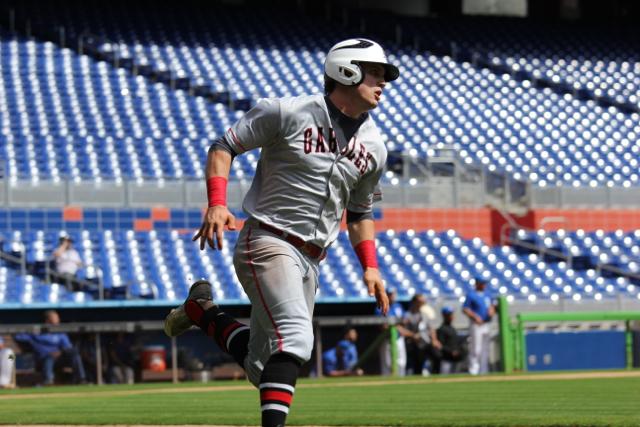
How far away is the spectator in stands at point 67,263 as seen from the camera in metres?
21.0

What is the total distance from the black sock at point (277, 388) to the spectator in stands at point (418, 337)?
42.1ft

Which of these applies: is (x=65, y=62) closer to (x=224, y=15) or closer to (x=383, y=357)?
(x=224, y=15)

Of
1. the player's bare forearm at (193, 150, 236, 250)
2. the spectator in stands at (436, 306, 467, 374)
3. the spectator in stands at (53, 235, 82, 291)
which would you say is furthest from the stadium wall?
the player's bare forearm at (193, 150, 236, 250)

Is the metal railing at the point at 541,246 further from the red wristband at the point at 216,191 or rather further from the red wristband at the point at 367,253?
the red wristband at the point at 216,191

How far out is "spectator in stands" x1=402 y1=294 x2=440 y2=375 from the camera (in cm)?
1894

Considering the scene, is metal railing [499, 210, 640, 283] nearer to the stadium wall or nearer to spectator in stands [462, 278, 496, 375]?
the stadium wall

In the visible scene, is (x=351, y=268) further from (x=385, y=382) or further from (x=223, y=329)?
(x=223, y=329)

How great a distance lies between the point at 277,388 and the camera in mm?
6031

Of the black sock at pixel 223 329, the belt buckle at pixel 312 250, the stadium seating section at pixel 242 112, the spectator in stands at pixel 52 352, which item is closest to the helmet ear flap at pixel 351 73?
the belt buckle at pixel 312 250

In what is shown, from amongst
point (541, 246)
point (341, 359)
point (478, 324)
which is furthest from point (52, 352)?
point (541, 246)

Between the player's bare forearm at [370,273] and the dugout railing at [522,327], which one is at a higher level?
the player's bare forearm at [370,273]

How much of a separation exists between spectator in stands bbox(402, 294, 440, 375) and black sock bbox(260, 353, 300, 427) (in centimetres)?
1285

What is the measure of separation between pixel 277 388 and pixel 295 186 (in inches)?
37.9

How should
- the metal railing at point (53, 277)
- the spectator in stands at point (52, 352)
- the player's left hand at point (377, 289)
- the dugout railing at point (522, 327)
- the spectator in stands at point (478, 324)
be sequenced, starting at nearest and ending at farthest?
the player's left hand at point (377, 289) < the spectator in stands at point (52, 352) < the spectator in stands at point (478, 324) < the dugout railing at point (522, 327) < the metal railing at point (53, 277)
